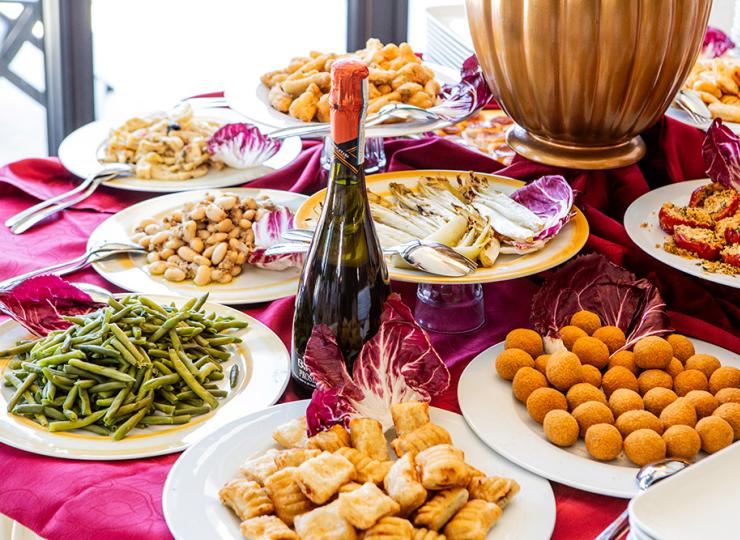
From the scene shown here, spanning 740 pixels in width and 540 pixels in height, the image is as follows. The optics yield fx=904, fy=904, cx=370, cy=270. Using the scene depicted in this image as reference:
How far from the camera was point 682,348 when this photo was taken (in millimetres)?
1001

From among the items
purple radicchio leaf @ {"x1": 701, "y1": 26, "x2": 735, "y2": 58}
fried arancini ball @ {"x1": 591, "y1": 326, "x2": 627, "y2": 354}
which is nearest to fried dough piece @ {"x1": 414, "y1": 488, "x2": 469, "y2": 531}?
fried arancini ball @ {"x1": 591, "y1": 326, "x2": 627, "y2": 354}

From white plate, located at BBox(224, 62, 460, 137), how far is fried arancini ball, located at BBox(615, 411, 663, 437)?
2.16 ft

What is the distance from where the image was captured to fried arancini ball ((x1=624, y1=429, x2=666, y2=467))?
86cm

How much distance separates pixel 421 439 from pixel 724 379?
336 mm

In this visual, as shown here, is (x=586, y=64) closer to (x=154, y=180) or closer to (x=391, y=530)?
(x=391, y=530)

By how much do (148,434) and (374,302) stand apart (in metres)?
0.28

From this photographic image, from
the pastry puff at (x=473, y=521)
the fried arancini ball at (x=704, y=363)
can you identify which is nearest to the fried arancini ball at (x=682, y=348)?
the fried arancini ball at (x=704, y=363)

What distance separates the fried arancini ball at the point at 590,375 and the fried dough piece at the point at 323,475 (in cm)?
30

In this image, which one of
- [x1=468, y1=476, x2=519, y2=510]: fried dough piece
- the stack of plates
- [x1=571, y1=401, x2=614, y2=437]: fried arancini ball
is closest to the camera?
[x1=468, y1=476, x2=519, y2=510]: fried dough piece

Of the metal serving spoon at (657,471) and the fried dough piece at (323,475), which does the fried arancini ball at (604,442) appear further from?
the fried dough piece at (323,475)

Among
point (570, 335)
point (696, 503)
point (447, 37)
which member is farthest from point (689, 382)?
point (447, 37)

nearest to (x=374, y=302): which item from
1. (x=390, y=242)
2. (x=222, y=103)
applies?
(x=390, y=242)

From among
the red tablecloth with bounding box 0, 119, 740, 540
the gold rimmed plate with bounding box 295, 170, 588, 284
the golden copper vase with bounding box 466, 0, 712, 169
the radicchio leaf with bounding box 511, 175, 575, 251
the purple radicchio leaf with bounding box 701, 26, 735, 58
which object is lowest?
the red tablecloth with bounding box 0, 119, 740, 540

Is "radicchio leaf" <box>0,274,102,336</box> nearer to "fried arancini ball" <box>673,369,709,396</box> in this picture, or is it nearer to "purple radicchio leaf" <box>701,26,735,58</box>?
"fried arancini ball" <box>673,369,709,396</box>
